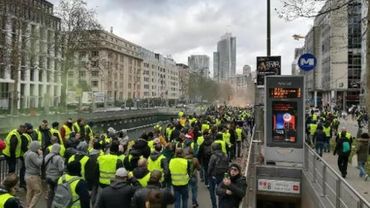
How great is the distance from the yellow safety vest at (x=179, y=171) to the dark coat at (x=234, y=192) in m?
1.99

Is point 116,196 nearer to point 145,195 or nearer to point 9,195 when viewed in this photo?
point 145,195

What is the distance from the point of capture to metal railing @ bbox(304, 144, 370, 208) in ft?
25.0

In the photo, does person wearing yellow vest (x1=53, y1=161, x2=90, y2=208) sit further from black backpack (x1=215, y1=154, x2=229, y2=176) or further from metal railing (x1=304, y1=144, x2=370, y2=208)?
black backpack (x1=215, y1=154, x2=229, y2=176)

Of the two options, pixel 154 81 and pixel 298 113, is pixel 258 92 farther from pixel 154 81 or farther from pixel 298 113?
pixel 154 81

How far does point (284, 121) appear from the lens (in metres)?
15.6

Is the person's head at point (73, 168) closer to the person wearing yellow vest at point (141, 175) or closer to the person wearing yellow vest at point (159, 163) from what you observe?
the person wearing yellow vest at point (141, 175)

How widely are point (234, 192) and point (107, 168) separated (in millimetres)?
3114

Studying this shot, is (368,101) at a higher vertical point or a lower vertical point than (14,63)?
lower

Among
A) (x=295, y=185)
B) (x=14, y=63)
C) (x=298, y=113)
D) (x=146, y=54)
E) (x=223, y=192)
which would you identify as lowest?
(x=295, y=185)

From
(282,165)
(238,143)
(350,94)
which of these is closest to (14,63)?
(238,143)

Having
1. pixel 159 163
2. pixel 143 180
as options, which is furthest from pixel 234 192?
pixel 159 163

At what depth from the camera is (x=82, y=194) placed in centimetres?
738

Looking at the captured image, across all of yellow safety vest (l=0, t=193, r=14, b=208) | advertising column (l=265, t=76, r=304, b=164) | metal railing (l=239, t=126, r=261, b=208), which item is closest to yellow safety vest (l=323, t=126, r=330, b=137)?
metal railing (l=239, t=126, r=261, b=208)

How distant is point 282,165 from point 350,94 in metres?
78.0
